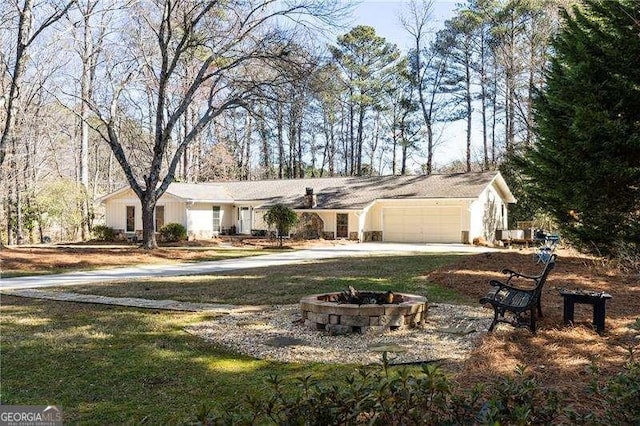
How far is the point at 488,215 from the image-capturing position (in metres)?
28.6

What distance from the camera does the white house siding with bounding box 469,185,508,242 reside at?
27.3 metres

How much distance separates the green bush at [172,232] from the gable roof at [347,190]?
5.79 feet

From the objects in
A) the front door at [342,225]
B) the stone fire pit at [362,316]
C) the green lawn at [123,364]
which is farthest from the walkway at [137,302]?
the front door at [342,225]

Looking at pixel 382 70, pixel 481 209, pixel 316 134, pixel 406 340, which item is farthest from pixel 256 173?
pixel 406 340

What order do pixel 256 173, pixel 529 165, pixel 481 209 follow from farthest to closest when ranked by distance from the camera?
pixel 256 173 < pixel 481 209 < pixel 529 165

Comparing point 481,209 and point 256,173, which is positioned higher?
point 256,173

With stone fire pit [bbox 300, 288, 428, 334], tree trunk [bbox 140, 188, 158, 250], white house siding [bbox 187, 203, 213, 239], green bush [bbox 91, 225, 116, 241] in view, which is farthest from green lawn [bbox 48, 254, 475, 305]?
green bush [bbox 91, 225, 116, 241]

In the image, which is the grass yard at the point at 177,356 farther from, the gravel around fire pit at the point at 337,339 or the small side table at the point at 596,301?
the gravel around fire pit at the point at 337,339

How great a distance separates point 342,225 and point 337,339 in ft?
76.7

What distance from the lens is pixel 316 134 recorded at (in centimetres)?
4553

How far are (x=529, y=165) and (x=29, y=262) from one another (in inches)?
612

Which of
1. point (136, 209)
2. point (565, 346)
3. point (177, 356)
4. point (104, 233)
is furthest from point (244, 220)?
point (565, 346)

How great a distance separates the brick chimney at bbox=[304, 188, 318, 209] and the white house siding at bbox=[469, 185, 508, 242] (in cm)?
883

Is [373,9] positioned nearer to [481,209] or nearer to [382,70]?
[481,209]
